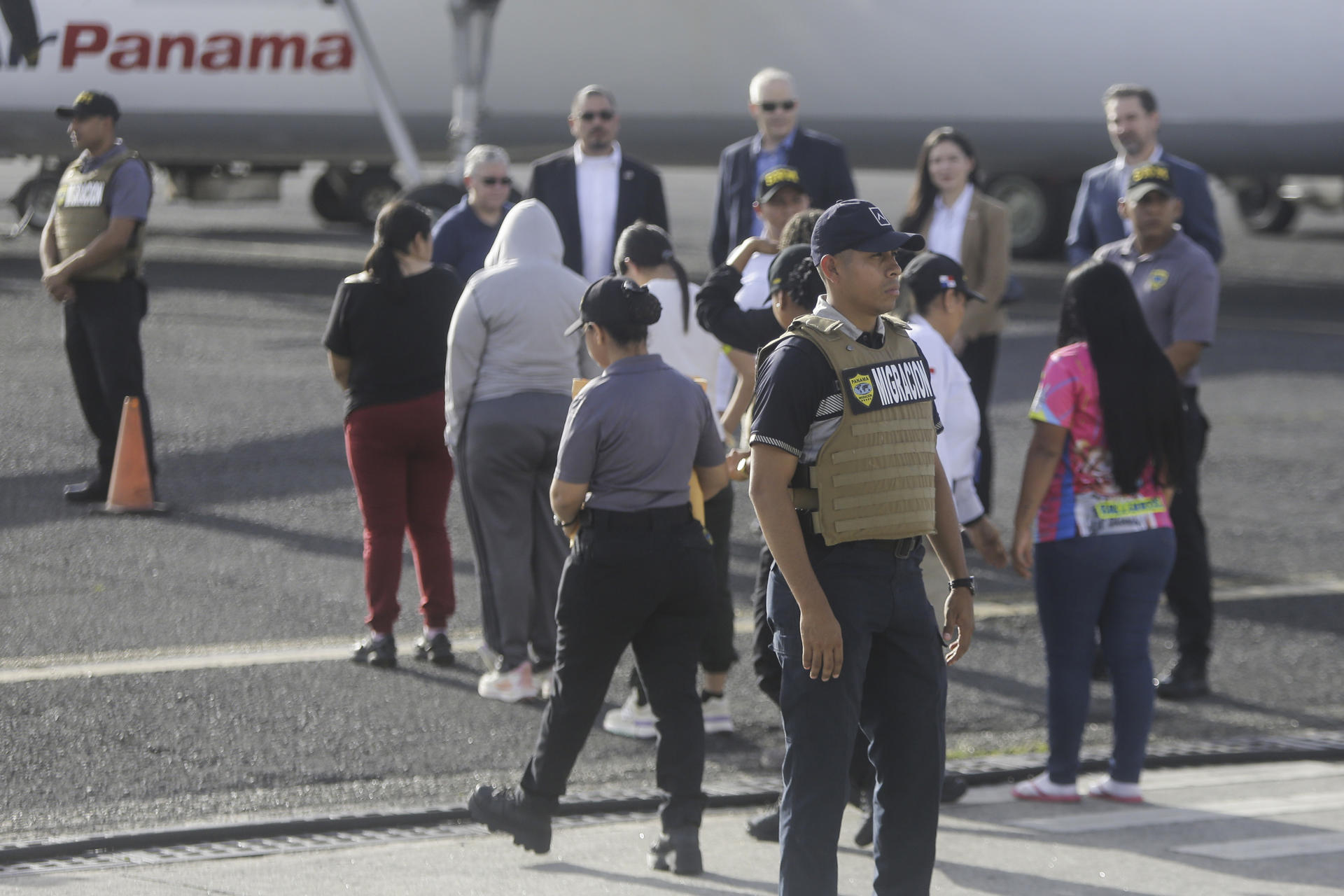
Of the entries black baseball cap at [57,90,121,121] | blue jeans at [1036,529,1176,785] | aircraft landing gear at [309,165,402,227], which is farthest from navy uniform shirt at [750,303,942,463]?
aircraft landing gear at [309,165,402,227]

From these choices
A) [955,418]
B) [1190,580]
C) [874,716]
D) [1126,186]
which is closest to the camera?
[874,716]

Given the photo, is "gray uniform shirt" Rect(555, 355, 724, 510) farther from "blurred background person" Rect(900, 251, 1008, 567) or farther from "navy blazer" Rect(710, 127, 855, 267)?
"navy blazer" Rect(710, 127, 855, 267)

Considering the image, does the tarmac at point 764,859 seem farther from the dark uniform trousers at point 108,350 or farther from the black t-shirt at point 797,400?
the dark uniform trousers at point 108,350

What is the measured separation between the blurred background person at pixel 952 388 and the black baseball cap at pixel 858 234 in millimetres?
1004

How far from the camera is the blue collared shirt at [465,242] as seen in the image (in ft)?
23.6

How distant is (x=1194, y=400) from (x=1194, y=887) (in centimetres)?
264

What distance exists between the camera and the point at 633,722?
18.2 ft

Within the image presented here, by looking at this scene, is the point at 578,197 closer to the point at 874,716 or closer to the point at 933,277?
the point at 933,277

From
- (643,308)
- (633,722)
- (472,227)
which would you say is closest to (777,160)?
(472,227)

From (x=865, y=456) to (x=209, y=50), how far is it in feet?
49.2

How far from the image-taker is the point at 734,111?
671 inches

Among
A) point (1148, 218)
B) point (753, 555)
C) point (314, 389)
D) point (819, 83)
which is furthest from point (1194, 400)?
point (819, 83)

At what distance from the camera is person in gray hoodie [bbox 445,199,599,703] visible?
5.62 metres

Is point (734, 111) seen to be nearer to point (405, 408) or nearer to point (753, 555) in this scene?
point (753, 555)
